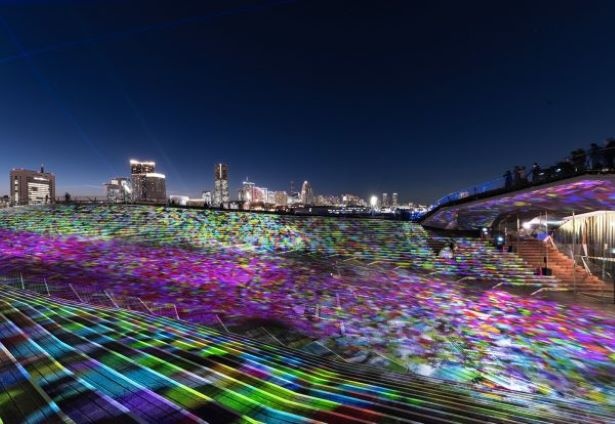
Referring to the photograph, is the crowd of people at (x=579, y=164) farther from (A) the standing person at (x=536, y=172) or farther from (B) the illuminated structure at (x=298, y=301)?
(B) the illuminated structure at (x=298, y=301)

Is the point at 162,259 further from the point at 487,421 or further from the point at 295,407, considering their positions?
the point at 487,421

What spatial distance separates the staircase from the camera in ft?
40.6

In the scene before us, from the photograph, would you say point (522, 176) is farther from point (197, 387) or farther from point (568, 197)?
point (197, 387)

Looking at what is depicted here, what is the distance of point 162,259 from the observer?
14.1 m

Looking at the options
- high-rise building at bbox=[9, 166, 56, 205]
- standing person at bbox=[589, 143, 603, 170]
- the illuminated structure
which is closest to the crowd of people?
standing person at bbox=[589, 143, 603, 170]

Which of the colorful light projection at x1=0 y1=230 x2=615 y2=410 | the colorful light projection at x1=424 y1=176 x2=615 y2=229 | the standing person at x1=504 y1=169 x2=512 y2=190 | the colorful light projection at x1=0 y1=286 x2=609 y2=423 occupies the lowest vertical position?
the colorful light projection at x1=0 y1=230 x2=615 y2=410

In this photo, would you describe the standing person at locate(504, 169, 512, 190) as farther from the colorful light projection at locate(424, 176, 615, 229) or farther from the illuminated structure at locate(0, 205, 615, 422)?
the illuminated structure at locate(0, 205, 615, 422)

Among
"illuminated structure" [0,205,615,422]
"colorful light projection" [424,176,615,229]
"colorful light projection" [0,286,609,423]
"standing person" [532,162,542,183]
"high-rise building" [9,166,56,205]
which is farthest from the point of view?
"high-rise building" [9,166,56,205]

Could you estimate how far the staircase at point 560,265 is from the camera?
1238 centimetres

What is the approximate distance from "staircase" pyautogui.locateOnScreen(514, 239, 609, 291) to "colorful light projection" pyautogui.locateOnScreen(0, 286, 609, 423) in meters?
12.0

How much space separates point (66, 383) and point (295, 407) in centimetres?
211

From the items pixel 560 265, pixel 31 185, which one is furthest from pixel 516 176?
pixel 31 185

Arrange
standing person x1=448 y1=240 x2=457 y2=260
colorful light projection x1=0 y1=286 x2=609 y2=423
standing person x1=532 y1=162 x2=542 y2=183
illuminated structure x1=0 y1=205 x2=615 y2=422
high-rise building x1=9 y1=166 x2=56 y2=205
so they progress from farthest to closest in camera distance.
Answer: high-rise building x1=9 y1=166 x2=56 y2=205, standing person x1=448 y1=240 x2=457 y2=260, standing person x1=532 y1=162 x2=542 y2=183, illuminated structure x1=0 y1=205 x2=615 y2=422, colorful light projection x1=0 y1=286 x2=609 y2=423

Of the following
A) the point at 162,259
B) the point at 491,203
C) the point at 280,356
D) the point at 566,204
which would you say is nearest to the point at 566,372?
the point at 280,356
